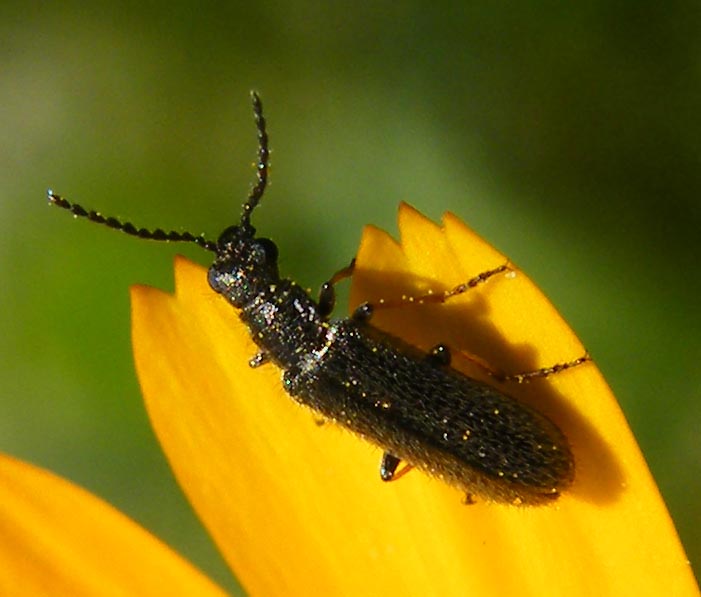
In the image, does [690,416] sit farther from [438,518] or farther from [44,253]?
[44,253]

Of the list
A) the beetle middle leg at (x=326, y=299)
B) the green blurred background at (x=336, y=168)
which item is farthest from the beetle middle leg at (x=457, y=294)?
the green blurred background at (x=336, y=168)

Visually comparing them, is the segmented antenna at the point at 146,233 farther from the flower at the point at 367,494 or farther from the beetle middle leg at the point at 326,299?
the flower at the point at 367,494

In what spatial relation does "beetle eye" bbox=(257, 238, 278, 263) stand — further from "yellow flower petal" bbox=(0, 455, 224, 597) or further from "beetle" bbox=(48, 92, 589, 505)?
"yellow flower petal" bbox=(0, 455, 224, 597)

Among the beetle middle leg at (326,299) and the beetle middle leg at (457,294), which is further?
the beetle middle leg at (326,299)

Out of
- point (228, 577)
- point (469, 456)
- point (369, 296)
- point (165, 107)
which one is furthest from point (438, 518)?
point (165, 107)

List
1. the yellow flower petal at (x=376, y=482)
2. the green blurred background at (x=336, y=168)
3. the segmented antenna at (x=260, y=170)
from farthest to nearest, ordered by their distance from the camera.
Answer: the green blurred background at (x=336, y=168) < the segmented antenna at (x=260, y=170) < the yellow flower petal at (x=376, y=482)

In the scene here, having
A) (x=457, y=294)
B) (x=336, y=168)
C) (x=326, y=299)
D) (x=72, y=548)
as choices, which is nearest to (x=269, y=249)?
(x=326, y=299)
